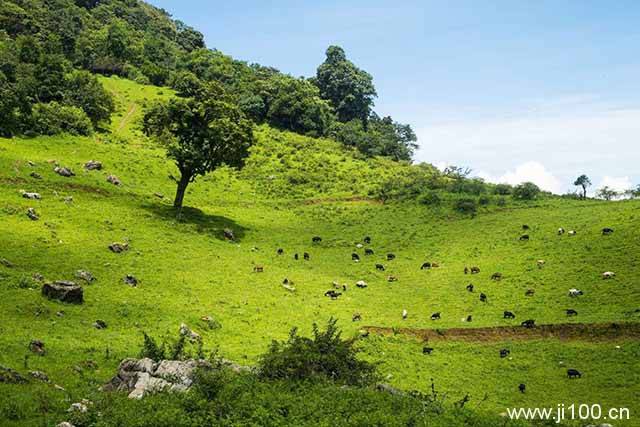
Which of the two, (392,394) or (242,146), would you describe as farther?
(242,146)

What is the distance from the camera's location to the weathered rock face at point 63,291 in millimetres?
32281

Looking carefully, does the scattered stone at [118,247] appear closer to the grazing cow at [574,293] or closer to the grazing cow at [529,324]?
the grazing cow at [529,324]

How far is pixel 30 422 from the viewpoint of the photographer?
17969 mm

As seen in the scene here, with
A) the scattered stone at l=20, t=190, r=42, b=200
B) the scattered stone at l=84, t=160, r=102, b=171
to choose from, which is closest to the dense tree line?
the scattered stone at l=84, t=160, r=102, b=171

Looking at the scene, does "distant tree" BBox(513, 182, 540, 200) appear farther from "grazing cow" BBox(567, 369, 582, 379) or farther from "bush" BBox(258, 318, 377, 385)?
"bush" BBox(258, 318, 377, 385)

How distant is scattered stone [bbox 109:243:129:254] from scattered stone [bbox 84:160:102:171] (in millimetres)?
24508

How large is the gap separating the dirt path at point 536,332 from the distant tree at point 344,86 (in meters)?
103

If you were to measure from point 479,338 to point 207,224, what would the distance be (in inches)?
1243

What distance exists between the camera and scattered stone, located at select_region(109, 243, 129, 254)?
142 feet

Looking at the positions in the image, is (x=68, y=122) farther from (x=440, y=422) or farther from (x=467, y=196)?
(x=440, y=422)

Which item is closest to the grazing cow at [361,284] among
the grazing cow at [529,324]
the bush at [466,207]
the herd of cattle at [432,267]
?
the herd of cattle at [432,267]

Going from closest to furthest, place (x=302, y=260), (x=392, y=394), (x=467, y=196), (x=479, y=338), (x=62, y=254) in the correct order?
(x=392, y=394)
(x=479, y=338)
(x=62, y=254)
(x=302, y=260)
(x=467, y=196)

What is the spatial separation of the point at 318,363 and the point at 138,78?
369 ft

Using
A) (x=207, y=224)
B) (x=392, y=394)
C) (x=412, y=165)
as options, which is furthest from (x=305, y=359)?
(x=412, y=165)
